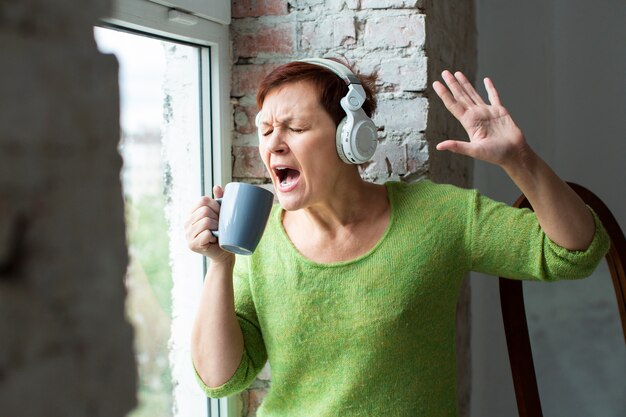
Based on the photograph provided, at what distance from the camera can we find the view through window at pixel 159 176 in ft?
5.08

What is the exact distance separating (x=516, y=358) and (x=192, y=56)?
1.01 metres

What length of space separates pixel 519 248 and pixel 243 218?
50 centimetres

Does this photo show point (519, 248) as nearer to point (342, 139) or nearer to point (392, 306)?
point (392, 306)

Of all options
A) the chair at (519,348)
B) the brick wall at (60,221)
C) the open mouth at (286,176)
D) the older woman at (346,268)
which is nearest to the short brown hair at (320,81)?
the older woman at (346,268)

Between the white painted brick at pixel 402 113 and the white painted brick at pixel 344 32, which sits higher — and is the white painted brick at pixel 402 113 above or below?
below

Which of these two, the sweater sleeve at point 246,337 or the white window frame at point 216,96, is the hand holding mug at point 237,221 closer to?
the sweater sleeve at point 246,337

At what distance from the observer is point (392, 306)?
55.6 inches

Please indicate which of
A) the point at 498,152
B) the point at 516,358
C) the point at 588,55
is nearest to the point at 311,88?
the point at 498,152

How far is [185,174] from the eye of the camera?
1803 mm

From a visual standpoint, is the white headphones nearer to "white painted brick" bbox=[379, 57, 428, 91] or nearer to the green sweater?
the green sweater

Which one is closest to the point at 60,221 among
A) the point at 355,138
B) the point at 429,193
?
the point at 355,138

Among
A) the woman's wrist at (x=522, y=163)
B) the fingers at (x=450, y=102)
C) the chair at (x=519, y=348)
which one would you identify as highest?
the fingers at (x=450, y=102)

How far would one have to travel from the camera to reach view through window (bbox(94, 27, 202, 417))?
155 centimetres

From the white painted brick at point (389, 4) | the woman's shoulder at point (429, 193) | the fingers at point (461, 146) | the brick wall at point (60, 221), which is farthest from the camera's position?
the white painted brick at point (389, 4)
